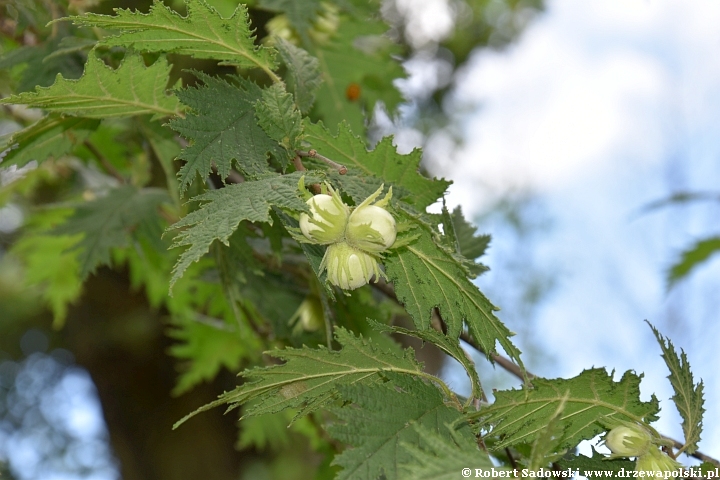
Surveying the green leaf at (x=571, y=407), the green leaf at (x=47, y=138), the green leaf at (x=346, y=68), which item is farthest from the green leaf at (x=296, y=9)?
the green leaf at (x=571, y=407)

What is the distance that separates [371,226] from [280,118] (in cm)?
11

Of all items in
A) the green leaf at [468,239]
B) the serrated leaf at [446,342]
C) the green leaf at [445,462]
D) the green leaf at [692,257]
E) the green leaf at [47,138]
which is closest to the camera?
the green leaf at [445,462]

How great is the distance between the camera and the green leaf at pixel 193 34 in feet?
1.43

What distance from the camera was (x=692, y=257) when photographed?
1169 millimetres

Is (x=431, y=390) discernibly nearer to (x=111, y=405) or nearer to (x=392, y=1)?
(x=111, y=405)

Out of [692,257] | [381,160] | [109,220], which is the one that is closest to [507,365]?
[381,160]

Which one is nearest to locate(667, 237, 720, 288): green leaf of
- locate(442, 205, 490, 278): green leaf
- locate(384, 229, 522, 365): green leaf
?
locate(442, 205, 490, 278): green leaf

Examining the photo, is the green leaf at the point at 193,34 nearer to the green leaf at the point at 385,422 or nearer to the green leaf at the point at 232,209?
the green leaf at the point at 232,209

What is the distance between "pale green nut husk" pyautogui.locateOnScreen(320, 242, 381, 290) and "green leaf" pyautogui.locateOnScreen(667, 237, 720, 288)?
97 centimetres

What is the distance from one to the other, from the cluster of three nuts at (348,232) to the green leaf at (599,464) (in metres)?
0.21

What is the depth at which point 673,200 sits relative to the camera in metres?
1.14

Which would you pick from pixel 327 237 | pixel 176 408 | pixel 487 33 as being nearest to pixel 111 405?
pixel 176 408

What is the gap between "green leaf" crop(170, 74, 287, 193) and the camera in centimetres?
43

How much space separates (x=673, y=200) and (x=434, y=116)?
183 cm
